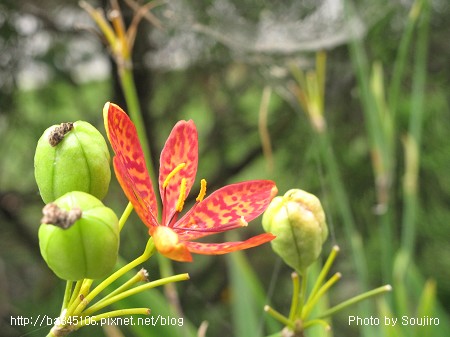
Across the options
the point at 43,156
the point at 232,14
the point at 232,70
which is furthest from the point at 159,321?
the point at 232,70

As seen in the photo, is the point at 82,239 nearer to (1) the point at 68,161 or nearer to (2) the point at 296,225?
(1) the point at 68,161

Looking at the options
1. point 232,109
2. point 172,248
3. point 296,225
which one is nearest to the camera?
point 172,248

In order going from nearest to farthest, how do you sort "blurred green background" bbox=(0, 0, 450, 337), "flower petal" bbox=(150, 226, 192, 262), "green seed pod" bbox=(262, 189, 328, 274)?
"flower petal" bbox=(150, 226, 192, 262) < "green seed pod" bbox=(262, 189, 328, 274) < "blurred green background" bbox=(0, 0, 450, 337)

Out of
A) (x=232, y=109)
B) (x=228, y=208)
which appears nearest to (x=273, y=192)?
(x=228, y=208)

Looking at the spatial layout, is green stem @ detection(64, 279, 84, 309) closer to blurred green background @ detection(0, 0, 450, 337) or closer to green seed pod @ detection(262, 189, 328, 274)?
green seed pod @ detection(262, 189, 328, 274)

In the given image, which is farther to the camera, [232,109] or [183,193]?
[232,109]

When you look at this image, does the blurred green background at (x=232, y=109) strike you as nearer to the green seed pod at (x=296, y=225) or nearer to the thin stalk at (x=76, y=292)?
the green seed pod at (x=296, y=225)

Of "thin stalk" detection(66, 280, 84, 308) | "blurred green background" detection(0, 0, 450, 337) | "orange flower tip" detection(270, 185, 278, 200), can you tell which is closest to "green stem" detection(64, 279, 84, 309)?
"thin stalk" detection(66, 280, 84, 308)
